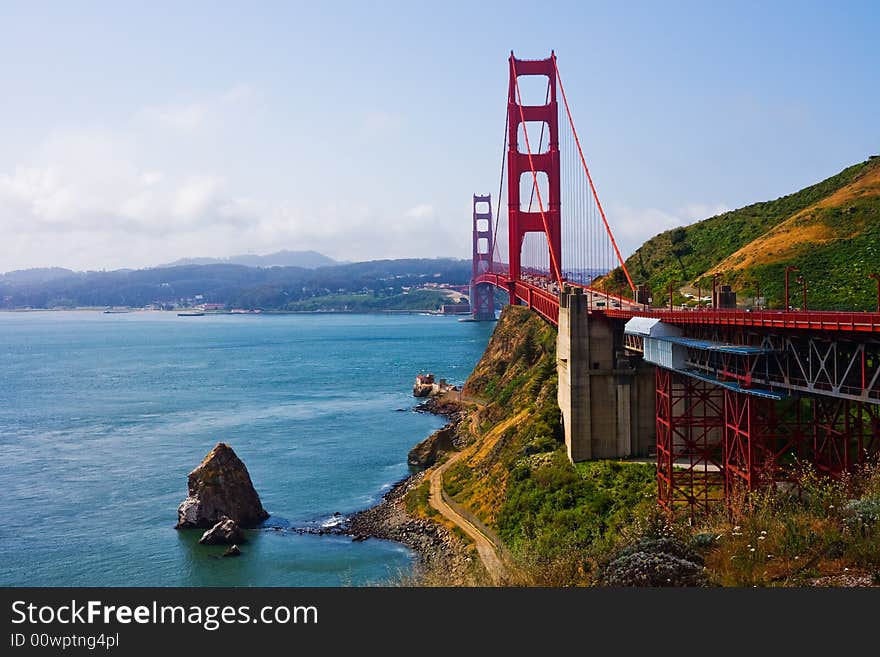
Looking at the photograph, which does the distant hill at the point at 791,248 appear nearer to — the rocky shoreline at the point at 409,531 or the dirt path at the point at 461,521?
the dirt path at the point at 461,521

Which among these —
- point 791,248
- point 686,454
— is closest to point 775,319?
point 686,454

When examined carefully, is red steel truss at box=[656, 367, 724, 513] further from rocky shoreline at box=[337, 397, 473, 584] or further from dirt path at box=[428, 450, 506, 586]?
rocky shoreline at box=[337, 397, 473, 584]

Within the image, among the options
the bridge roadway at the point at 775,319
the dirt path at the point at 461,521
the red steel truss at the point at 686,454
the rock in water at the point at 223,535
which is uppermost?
the bridge roadway at the point at 775,319

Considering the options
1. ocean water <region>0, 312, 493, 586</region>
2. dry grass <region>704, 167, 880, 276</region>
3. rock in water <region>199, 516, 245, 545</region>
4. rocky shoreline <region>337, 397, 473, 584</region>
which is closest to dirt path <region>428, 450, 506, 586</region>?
rocky shoreline <region>337, 397, 473, 584</region>

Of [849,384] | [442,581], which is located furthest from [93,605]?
[849,384]

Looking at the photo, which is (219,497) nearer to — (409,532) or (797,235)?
(409,532)

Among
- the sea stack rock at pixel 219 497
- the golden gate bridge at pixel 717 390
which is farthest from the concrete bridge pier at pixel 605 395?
the sea stack rock at pixel 219 497
